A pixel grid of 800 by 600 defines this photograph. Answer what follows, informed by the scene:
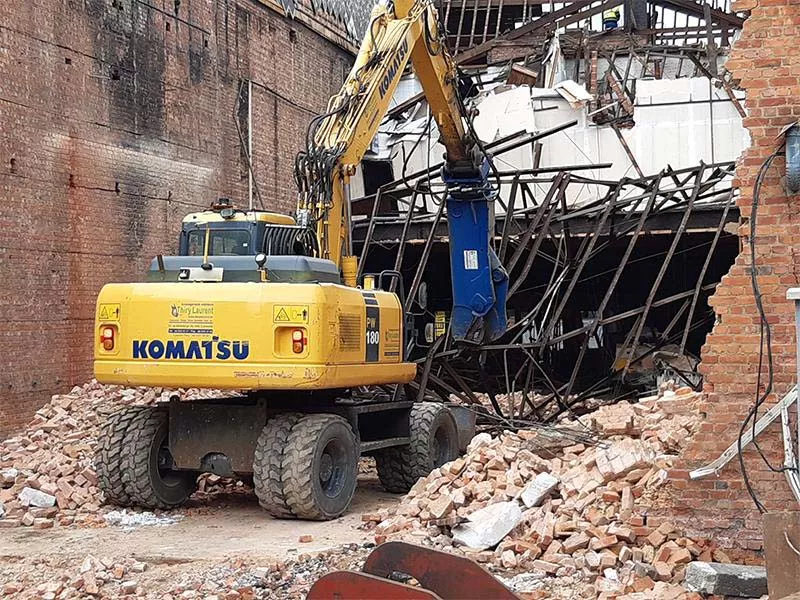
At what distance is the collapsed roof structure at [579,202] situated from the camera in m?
15.2

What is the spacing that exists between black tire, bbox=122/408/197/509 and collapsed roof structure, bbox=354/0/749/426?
3862 mm

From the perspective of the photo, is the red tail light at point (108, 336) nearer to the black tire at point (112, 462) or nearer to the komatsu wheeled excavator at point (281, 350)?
the komatsu wheeled excavator at point (281, 350)

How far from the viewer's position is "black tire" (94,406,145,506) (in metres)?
9.82

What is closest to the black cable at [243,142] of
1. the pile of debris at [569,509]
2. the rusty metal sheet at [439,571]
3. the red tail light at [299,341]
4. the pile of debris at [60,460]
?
the pile of debris at [60,460]

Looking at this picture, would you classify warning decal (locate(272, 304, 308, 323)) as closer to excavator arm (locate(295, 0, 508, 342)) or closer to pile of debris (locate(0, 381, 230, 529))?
excavator arm (locate(295, 0, 508, 342))

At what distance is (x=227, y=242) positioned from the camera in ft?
34.2

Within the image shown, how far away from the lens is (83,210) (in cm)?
1410

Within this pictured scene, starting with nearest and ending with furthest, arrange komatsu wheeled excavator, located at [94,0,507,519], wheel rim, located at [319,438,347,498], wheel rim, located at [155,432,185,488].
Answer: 1. komatsu wheeled excavator, located at [94,0,507,519]
2. wheel rim, located at [319,438,347,498]
3. wheel rim, located at [155,432,185,488]

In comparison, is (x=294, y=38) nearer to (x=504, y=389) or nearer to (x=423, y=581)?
(x=504, y=389)

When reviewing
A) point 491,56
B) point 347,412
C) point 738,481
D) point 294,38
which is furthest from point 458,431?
point 491,56

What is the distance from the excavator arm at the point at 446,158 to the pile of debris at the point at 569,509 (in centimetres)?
264

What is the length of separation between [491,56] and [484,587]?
62.7 ft

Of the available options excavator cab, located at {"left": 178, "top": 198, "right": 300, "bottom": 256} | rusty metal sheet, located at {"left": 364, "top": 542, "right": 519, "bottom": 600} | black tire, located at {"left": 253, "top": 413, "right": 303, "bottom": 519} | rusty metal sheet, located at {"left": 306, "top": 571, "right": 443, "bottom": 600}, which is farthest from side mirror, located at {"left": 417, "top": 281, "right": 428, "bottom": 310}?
rusty metal sheet, located at {"left": 306, "top": 571, "right": 443, "bottom": 600}

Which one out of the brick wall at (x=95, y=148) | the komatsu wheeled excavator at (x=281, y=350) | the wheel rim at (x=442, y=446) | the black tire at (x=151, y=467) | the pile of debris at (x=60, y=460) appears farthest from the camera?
the brick wall at (x=95, y=148)
